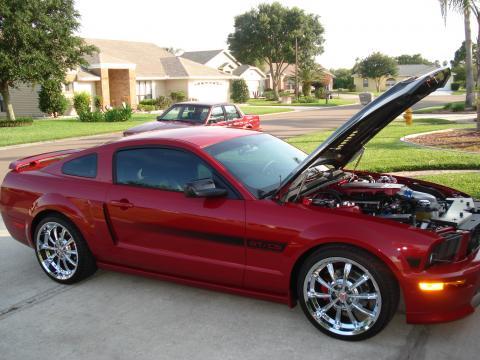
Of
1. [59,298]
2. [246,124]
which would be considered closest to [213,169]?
[59,298]

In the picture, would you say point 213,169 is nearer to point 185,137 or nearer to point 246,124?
point 185,137

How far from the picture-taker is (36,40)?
24500 millimetres

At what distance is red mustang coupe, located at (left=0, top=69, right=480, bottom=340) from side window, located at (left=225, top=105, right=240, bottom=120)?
9.94 meters

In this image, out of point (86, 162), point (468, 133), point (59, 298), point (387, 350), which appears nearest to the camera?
point (387, 350)

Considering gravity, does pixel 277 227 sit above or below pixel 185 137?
below

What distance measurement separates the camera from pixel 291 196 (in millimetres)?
3854

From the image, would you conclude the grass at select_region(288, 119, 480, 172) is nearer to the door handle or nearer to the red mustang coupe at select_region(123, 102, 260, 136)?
A: the red mustang coupe at select_region(123, 102, 260, 136)

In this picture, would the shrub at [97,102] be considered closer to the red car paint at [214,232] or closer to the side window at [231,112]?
the side window at [231,112]

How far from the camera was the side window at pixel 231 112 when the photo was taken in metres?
15.0

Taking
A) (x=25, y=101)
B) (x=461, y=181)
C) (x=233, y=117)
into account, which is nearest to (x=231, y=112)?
(x=233, y=117)

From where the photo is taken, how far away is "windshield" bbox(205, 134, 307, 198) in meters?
4.14

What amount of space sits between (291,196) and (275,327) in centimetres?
101

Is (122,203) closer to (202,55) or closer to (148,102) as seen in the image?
(148,102)

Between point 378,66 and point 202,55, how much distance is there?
32.6 m
